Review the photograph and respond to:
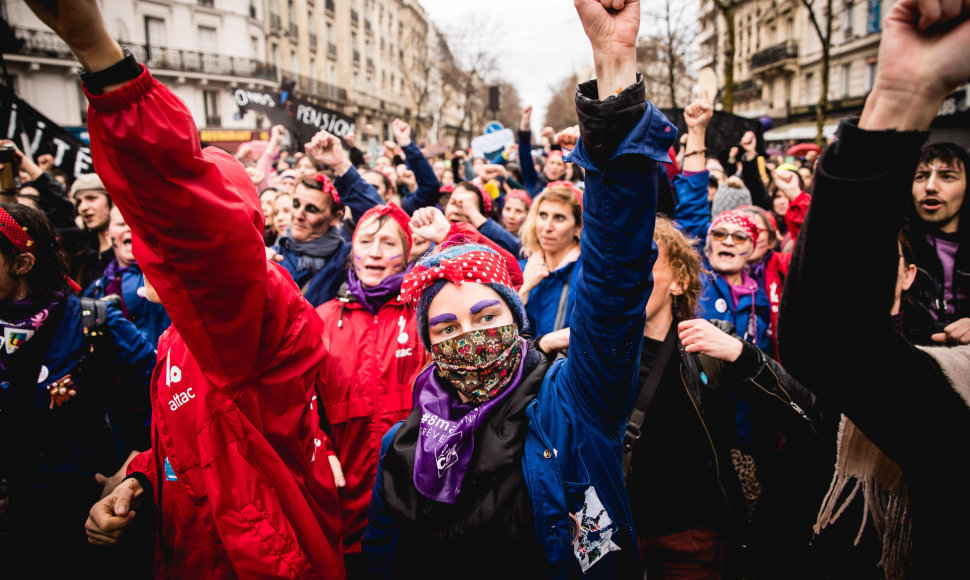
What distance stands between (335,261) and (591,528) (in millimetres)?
2600

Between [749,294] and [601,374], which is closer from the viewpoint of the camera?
[601,374]

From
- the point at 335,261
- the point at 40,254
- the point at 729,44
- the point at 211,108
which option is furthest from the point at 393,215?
the point at 211,108

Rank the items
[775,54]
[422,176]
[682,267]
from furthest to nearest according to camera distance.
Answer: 1. [775,54]
2. [422,176]
3. [682,267]

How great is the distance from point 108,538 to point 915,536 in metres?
2.48

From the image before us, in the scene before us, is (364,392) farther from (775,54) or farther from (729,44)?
(775,54)

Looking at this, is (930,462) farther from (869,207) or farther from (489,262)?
(489,262)

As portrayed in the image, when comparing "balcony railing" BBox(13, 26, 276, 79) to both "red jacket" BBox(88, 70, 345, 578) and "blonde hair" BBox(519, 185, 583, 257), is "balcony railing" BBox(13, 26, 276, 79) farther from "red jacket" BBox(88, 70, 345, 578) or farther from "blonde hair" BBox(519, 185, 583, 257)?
"red jacket" BBox(88, 70, 345, 578)

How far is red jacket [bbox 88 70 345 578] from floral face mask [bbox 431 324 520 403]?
22.7 inches

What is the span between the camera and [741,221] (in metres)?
3.45

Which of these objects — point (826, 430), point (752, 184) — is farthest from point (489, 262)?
point (752, 184)

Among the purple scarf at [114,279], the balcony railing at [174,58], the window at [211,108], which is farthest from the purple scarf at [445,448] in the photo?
the window at [211,108]

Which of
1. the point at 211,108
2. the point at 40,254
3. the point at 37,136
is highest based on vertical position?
the point at 211,108

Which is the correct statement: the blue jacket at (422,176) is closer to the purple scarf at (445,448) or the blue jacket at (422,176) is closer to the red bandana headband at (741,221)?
the red bandana headband at (741,221)

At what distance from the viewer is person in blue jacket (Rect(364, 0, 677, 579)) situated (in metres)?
1.08
